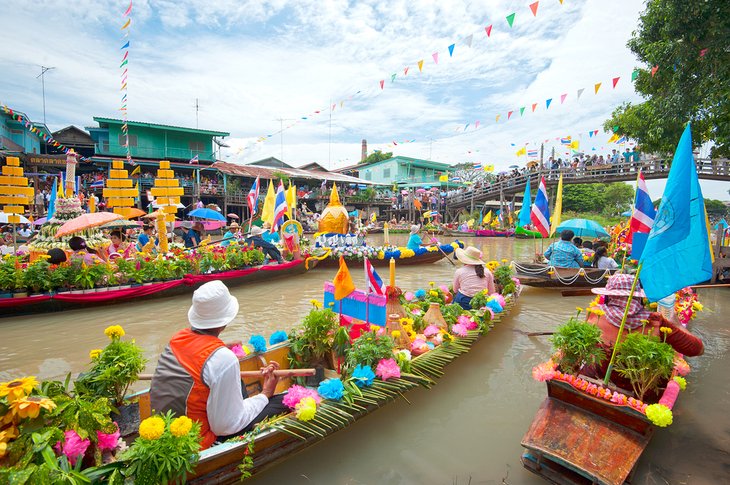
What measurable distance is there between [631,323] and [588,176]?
983 inches

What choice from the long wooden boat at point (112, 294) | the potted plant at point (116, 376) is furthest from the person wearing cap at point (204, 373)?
the long wooden boat at point (112, 294)

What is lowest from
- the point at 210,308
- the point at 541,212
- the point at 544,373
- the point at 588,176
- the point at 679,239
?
the point at 544,373

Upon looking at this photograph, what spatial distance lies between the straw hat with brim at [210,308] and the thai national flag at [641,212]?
617 cm

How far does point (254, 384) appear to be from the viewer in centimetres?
402

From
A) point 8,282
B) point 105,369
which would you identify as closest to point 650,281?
point 105,369

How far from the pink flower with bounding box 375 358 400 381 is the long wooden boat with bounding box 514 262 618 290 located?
7.22 m

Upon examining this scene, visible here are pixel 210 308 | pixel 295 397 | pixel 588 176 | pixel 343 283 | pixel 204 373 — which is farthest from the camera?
pixel 588 176

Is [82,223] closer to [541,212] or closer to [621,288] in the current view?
[621,288]

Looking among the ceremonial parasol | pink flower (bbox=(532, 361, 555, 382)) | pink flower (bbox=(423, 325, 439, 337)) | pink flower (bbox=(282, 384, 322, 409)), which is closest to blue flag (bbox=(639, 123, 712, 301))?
pink flower (bbox=(532, 361, 555, 382))

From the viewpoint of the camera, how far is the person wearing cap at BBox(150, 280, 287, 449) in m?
2.54

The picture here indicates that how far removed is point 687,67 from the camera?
8.37 m

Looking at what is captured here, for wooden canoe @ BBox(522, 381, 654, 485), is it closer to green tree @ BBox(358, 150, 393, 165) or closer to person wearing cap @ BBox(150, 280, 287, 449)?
person wearing cap @ BBox(150, 280, 287, 449)

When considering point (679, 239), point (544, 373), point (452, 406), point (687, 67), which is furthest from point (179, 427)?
point (687, 67)

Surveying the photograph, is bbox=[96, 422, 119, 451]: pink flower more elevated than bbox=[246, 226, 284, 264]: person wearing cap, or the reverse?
bbox=[246, 226, 284, 264]: person wearing cap
